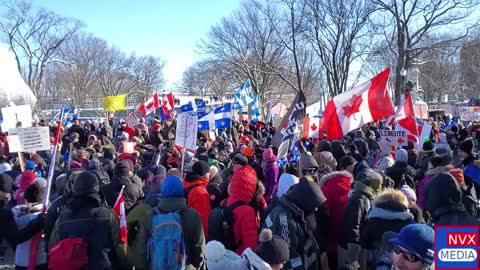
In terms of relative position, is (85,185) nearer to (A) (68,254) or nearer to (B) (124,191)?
(A) (68,254)

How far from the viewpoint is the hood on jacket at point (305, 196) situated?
4.50 metres

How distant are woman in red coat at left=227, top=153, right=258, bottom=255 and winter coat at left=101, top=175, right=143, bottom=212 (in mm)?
1707

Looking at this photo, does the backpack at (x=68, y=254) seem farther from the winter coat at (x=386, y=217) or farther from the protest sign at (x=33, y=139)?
the protest sign at (x=33, y=139)

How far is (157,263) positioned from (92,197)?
31.6 inches

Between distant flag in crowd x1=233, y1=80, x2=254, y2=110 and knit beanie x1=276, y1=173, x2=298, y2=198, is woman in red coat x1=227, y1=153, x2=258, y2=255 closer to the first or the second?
knit beanie x1=276, y1=173, x2=298, y2=198

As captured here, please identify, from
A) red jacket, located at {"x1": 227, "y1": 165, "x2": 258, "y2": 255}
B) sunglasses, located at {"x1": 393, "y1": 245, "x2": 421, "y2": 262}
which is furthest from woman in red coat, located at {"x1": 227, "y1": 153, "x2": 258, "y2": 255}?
sunglasses, located at {"x1": 393, "y1": 245, "x2": 421, "y2": 262}

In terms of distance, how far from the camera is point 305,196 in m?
4.50

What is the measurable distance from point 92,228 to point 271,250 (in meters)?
1.61

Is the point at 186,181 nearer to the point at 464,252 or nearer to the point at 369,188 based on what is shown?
the point at 369,188

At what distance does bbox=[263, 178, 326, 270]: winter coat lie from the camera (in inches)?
171

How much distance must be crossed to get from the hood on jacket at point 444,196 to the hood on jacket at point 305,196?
1043 mm

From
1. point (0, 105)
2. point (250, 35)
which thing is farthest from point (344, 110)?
point (250, 35)

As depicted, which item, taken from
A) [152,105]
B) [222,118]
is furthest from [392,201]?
[152,105]

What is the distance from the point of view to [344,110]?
8.80 m
